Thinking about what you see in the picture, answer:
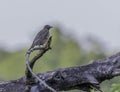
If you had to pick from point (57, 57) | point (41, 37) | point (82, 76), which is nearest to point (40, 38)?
point (41, 37)

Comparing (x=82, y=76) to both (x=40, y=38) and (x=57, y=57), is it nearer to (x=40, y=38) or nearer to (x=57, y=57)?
(x=40, y=38)

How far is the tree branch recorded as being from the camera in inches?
211

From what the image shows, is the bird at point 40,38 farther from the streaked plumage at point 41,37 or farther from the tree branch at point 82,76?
the tree branch at point 82,76

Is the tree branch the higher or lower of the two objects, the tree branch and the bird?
the lower

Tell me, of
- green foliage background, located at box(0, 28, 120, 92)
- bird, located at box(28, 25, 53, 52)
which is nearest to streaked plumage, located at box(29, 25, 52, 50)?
bird, located at box(28, 25, 53, 52)

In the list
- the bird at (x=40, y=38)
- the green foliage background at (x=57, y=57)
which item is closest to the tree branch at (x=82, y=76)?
the bird at (x=40, y=38)

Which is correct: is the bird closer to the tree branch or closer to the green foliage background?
the tree branch

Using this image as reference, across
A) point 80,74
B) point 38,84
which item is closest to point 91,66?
point 80,74

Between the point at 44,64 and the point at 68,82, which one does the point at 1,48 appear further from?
the point at 68,82

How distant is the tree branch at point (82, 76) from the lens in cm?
537

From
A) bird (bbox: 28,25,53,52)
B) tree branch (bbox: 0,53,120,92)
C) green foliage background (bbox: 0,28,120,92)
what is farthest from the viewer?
green foliage background (bbox: 0,28,120,92)

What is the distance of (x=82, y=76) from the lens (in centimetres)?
540

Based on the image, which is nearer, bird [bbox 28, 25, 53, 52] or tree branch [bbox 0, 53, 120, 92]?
bird [bbox 28, 25, 53, 52]

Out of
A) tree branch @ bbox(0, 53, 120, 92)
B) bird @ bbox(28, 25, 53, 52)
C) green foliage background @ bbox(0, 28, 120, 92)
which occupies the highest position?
bird @ bbox(28, 25, 53, 52)
